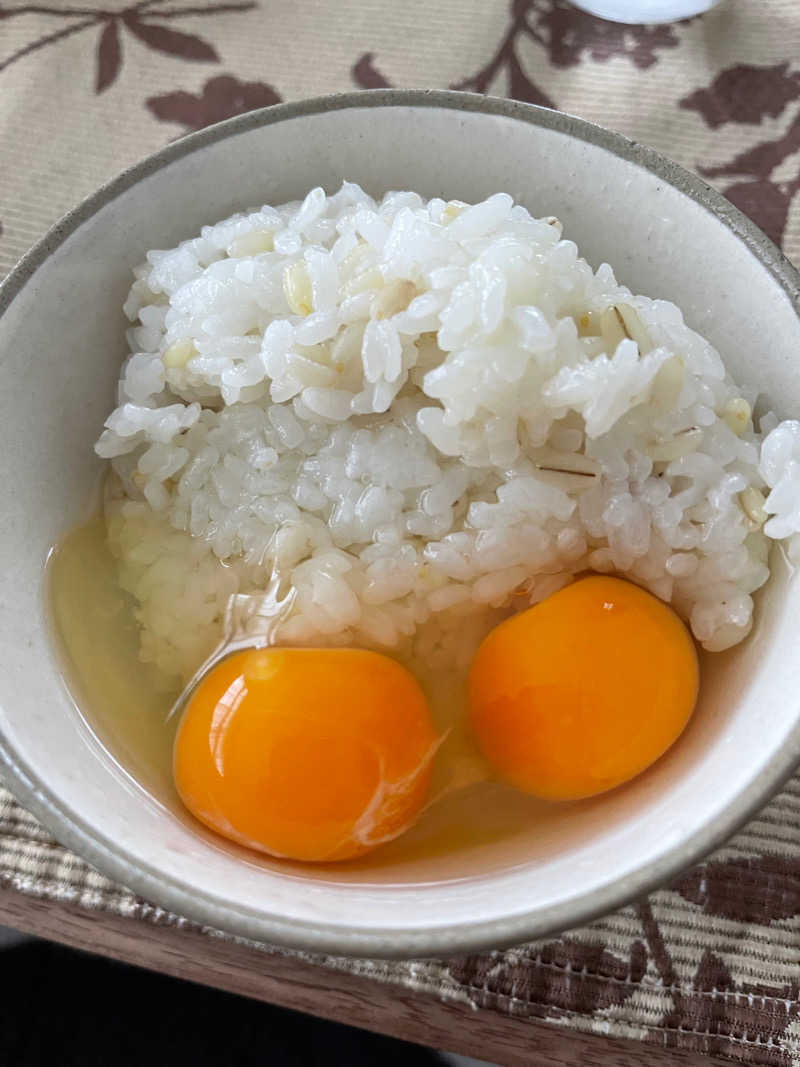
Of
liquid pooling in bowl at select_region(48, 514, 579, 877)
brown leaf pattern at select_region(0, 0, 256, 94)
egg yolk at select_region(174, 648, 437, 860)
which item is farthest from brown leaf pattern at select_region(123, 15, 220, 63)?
egg yolk at select_region(174, 648, 437, 860)

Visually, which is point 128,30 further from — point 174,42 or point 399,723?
point 399,723

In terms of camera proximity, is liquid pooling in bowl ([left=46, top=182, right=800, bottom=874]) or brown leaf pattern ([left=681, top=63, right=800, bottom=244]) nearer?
liquid pooling in bowl ([left=46, top=182, right=800, bottom=874])

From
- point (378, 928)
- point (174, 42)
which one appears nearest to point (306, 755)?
point (378, 928)

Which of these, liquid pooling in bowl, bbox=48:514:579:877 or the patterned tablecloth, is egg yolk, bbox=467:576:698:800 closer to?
liquid pooling in bowl, bbox=48:514:579:877

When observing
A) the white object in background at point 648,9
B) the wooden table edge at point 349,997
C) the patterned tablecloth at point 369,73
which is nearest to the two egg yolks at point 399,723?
the wooden table edge at point 349,997

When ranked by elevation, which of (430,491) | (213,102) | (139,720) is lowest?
(139,720)

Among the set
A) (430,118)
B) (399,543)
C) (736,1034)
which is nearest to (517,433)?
(399,543)

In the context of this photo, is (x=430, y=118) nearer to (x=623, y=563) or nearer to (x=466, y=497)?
(x=466, y=497)
